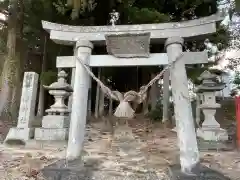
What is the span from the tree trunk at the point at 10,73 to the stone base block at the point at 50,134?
338 centimetres

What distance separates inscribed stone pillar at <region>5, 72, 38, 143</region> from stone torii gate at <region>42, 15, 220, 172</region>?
165 centimetres

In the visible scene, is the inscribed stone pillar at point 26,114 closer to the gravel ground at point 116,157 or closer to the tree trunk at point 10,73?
the gravel ground at point 116,157

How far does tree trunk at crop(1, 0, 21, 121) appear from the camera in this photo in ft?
30.3

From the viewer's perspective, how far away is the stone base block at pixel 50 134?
6.25 metres

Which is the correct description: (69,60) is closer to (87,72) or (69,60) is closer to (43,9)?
(87,72)

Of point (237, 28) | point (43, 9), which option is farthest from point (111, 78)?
point (237, 28)

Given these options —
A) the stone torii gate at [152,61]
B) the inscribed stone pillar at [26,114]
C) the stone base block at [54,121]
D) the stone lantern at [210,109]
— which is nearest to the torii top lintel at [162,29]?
the stone torii gate at [152,61]

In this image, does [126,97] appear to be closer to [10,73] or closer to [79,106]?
[79,106]

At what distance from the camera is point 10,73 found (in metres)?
9.23

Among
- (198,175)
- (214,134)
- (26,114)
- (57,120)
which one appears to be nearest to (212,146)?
(214,134)

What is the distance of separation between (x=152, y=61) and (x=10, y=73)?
635 centimetres

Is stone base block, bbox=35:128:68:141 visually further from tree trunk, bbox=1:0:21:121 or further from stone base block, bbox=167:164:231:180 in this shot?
tree trunk, bbox=1:0:21:121

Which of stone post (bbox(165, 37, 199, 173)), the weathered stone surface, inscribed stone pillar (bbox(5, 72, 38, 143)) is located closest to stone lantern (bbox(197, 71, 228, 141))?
the weathered stone surface

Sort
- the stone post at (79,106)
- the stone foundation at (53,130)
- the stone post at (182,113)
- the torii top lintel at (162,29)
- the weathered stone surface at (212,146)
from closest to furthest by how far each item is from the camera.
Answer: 1. the stone post at (182,113)
2. the stone post at (79,106)
3. the torii top lintel at (162,29)
4. the weathered stone surface at (212,146)
5. the stone foundation at (53,130)
